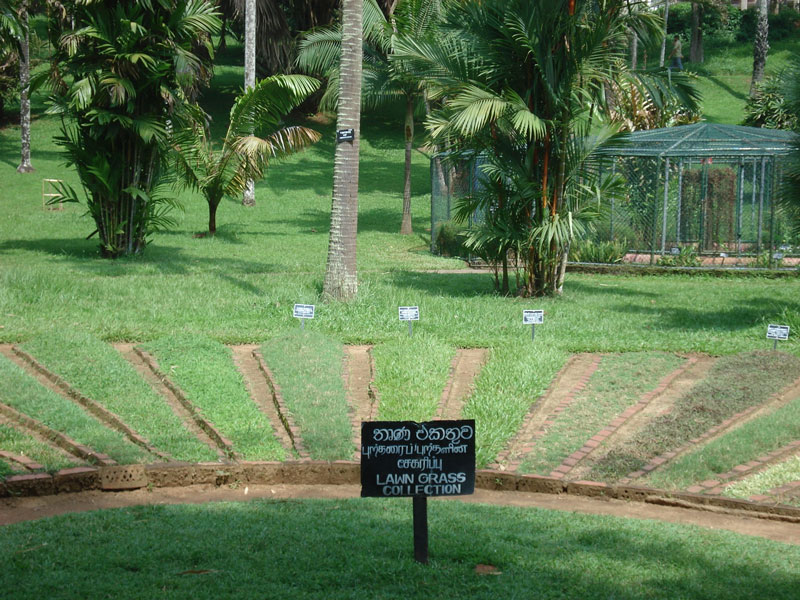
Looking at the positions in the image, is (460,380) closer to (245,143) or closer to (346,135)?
(346,135)

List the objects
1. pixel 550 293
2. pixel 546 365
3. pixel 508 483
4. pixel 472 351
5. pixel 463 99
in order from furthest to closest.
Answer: pixel 550 293 < pixel 463 99 < pixel 472 351 < pixel 546 365 < pixel 508 483

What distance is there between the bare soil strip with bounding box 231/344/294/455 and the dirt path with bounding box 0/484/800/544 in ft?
2.26

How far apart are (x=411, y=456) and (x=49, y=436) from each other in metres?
4.17

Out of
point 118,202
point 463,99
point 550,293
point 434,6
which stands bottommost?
point 550,293

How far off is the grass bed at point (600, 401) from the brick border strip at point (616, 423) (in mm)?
45

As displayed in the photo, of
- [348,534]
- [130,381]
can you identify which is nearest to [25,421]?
[130,381]

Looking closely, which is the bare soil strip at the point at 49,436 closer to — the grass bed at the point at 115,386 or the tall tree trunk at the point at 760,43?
the grass bed at the point at 115,386

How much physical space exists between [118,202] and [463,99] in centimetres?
730

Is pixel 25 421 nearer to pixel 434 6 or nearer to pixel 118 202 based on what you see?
pixel 118 202

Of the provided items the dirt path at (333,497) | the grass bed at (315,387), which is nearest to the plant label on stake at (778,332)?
the dirt path at (333,497)

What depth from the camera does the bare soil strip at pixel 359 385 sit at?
28.3ft

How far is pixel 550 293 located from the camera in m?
13.8

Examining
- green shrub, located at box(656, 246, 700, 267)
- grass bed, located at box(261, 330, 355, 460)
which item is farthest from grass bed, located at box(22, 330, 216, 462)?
green shrub, located at box(656, 246, 700, 267)

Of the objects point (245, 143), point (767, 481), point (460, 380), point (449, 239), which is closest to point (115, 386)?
point (460, 380)
